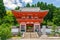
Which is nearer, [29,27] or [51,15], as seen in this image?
[29,27]

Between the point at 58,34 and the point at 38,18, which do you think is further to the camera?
the point at 38,18

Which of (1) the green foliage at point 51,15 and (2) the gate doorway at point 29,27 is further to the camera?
(1) the green foliage at point 51,15

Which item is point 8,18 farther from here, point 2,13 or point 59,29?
point 59,29

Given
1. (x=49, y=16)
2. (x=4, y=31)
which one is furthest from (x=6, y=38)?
(x=49, y=16)

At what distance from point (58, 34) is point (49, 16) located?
14505 millimetres

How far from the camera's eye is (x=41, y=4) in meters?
58.4

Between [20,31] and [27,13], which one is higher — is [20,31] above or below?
below

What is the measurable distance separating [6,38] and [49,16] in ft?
75.1

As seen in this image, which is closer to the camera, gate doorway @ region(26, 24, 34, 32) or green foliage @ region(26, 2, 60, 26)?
gate doorway @ region(26, 24, 34, 32)

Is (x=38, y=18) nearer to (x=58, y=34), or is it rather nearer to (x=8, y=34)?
(x=58, y=34)

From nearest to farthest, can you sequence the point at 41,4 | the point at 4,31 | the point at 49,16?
1. the point at 4,31
2. the point at 49,16
3. the point at 41,4

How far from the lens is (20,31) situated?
4128 centimetres

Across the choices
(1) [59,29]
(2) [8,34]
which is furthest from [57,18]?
(2) [8,34]

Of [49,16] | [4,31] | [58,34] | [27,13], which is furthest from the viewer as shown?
[49,16]
